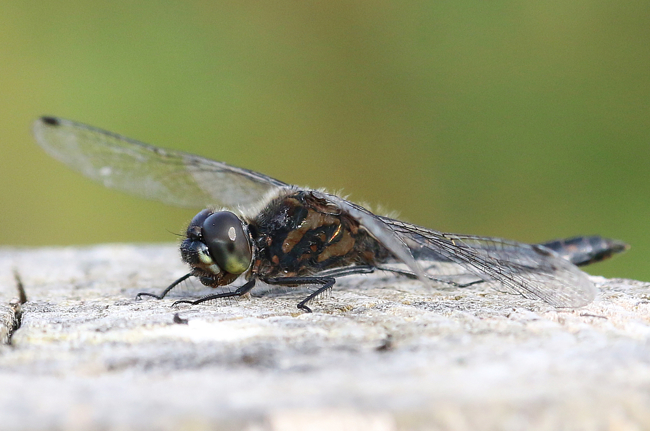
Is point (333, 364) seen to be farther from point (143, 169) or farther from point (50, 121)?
point (50, 121)

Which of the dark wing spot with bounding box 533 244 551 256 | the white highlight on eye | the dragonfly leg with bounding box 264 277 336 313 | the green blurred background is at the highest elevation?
the green blurred background

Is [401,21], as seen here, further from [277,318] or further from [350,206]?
[277,318]

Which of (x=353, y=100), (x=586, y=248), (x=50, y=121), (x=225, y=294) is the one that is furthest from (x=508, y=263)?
(x=353, y=100)

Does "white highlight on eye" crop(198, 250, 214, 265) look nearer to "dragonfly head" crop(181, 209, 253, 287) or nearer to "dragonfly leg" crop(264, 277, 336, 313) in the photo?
"dragonfly head" crop(181, 209, 253, 287)

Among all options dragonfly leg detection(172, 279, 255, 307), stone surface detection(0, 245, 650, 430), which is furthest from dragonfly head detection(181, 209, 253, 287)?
stone surface detection(0, 245, 650, 430)

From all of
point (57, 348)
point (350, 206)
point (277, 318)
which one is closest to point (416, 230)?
point (350, 206)

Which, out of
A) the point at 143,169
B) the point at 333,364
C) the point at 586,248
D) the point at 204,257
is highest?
the point at 586,248

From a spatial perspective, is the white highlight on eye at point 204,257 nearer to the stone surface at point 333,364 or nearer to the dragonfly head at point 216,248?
the dragonfly head at point 216,248

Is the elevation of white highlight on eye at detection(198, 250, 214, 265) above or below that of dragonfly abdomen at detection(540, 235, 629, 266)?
below
